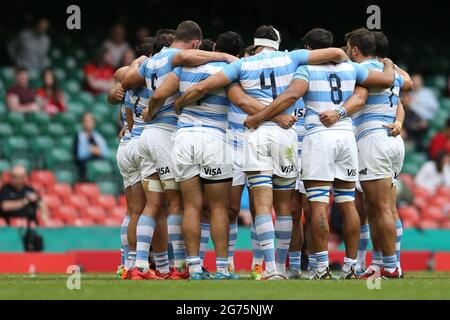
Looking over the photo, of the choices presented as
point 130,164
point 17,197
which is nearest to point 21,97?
point 17,197

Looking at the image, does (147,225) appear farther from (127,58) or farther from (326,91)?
(127,58)

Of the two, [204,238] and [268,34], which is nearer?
[268,34]

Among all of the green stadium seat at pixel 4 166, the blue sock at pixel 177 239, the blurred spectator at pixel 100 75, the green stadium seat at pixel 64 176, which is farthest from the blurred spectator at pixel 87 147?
the blue sock at pixel 177 239

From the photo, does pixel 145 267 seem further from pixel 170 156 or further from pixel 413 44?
pixel 413 44

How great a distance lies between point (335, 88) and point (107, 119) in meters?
12.2

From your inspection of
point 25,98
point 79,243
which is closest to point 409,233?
point 79,243

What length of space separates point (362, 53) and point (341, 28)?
17319 mm

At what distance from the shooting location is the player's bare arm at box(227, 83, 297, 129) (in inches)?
501

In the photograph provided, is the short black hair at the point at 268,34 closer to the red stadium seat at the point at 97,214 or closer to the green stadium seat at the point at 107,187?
the red stadium seat at the point at 97,214

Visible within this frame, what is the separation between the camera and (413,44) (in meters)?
30.8

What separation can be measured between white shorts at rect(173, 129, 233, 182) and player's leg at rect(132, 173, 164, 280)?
55 centimetres

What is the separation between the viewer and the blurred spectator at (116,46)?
25.8 meters

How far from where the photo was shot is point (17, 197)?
19.7m

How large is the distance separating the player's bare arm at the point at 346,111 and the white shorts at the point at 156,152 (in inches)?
67.9
